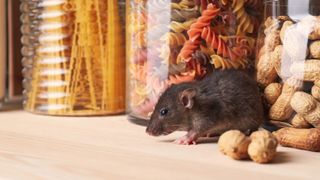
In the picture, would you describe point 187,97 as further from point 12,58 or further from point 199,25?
point 12,58

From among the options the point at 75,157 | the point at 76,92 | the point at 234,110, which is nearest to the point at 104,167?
the point at 75,157

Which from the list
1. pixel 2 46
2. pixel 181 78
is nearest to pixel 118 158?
pixel 181 78

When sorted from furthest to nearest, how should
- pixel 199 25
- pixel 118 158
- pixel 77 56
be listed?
1. pixel 77 56
2. pixel 199 25
3. pixel 118 158

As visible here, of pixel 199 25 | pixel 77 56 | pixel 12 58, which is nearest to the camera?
pixel 199 25

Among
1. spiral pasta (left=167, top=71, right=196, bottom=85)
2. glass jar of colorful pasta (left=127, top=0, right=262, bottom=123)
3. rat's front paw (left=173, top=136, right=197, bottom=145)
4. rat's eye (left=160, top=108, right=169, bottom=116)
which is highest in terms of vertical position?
glass jar of colorful pasta (left=127, top=0, right=262, bottom=123)

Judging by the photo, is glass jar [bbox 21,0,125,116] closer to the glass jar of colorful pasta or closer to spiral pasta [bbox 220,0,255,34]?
the glass jar of colorful pasta

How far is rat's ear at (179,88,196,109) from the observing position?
65 cm

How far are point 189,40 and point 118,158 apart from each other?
0.72 feet

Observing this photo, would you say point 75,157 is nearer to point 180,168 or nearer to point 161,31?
point 180,168

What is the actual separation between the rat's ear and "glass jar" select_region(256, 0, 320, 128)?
97mm

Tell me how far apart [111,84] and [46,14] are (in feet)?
0.46

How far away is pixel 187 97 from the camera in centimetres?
65

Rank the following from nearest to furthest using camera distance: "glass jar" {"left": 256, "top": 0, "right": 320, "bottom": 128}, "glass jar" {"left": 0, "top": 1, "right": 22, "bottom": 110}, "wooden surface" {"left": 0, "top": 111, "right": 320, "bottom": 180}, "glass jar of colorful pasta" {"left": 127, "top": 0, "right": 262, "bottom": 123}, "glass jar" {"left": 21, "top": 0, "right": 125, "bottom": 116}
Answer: "wooden surface" {"left": 0, "top": 111, "right": 320, "bottom": 180}
"glass jar" {"left": 256, "top": 0, "right": 320, "bottom": 128}
"glass jar of colorful pasta" {"left": 127, "top": 0, "right": 262, "bottom": 123}
"glass jar" {"left": 21, "top": 0, "right": 125, "bottom": 116}
"glass jar" {"left": 0, "top": 1, "right": 22, "bottom": 110}

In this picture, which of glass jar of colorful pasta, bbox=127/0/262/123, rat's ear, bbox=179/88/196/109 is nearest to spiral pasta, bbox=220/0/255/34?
glass jar of colorful pasta, bbox=127/0/262/123
